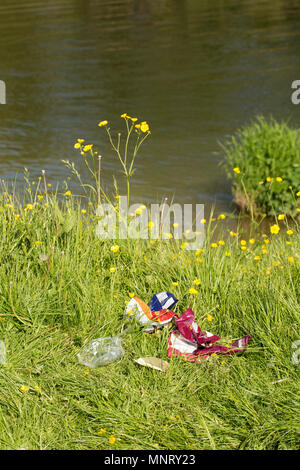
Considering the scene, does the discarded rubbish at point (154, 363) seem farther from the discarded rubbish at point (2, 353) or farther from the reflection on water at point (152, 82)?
the reflection on water at point (152, 82)

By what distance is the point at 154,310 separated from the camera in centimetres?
334

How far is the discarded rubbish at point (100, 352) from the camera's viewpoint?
3.00 metres

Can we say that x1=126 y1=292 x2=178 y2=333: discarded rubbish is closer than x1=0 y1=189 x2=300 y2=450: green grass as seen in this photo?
No

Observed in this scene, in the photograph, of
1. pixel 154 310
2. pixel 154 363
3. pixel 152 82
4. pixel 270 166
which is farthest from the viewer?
pixel 152 82

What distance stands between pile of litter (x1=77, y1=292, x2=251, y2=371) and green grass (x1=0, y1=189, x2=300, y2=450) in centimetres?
5

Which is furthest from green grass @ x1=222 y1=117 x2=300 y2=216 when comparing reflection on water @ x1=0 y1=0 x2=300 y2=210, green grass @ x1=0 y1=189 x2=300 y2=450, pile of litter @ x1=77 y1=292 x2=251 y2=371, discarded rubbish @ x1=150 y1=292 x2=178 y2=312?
pile of litter @ x1=77 y1=292 x2=251 y2=371

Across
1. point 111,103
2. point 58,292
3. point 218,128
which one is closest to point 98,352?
point 58,292

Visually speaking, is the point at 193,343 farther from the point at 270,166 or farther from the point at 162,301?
the point at 270,166

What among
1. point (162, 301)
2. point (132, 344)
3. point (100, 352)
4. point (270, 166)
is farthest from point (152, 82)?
point (100, 352)

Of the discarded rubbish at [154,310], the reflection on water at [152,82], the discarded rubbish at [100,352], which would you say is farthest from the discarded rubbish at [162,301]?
the reflection on water at [152,82]

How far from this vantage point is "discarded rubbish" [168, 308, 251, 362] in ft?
9.96

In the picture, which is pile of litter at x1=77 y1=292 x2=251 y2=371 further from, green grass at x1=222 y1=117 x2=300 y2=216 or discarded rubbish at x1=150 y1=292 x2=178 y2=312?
green grass at x1=222 y1=117 x2=300 y2=216

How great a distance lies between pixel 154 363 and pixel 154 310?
1.40 feet
